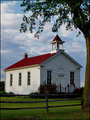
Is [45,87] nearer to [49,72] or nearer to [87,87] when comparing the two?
[49,72]

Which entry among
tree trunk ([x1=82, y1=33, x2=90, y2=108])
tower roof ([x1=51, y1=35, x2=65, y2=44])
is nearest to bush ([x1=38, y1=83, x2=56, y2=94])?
tower roof ([x1=51, y1=35, x2=65, y2=44])

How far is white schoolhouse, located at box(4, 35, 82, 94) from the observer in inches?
1315

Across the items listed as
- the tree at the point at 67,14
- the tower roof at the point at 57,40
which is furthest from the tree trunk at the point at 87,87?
the tower roof at the point at 57,40

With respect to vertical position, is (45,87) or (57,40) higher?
(57,40)

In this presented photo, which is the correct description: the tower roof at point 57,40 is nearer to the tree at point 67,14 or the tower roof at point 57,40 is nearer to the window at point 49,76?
the window at point 49,76

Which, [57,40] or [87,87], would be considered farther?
[57,40]

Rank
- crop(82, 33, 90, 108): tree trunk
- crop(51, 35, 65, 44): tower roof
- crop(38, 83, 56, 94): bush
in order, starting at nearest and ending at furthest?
crop(82, 33, 90, 108): tree trunk → crop(38, 83, 56, 94): bush → crop(51, 35, 65, 44): tower roof

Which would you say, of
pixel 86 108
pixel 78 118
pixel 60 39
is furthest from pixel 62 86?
pixel 78 118

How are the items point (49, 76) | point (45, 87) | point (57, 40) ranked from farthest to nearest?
1. point (57, 40)
2. point (49, 76)
3. point (45, 87)

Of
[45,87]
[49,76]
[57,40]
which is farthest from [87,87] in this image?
[57,40]

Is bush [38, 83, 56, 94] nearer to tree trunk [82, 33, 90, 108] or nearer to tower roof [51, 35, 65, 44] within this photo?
tower roof [51, 35, 65, 44]

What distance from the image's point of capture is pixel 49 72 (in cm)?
3409

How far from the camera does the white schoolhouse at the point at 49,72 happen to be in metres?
33.4

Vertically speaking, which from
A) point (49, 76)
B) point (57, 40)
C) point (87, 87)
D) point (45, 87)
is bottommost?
point (45, 87)
